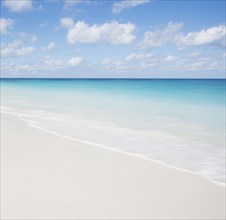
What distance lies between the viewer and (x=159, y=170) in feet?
15.1

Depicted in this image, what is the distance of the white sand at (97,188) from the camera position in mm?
3205

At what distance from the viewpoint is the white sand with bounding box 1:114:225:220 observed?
10.5 feet

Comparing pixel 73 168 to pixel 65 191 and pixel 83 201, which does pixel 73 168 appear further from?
pixel 83 201

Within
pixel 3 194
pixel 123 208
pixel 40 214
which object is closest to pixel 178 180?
pixel 123 208

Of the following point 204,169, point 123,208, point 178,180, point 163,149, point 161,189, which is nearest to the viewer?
point 123,208

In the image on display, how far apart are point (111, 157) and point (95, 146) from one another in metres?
0.89

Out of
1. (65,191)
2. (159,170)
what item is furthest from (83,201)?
(159,170)

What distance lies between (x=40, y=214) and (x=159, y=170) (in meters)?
2.09

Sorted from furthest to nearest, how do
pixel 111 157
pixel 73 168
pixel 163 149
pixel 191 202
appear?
pixel 163 149 < pixel 111 157 < pixel 73 168 < pixel 191 202

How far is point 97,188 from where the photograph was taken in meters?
3.79

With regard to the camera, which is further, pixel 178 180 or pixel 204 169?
pixel 204 169

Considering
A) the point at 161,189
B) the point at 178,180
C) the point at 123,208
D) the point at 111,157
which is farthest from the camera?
the point at 111,157

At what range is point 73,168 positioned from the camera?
14.9 ft

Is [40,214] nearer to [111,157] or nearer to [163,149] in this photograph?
[111,157]
